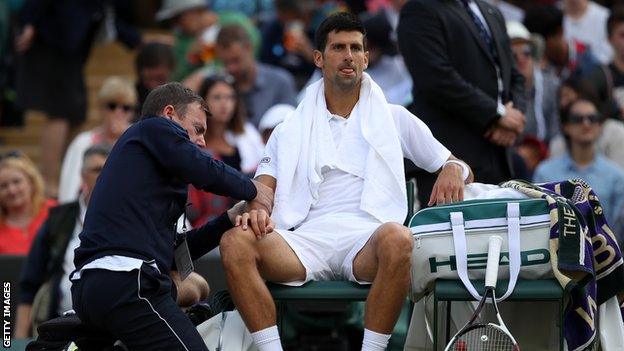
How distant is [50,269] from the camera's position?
9125 mm

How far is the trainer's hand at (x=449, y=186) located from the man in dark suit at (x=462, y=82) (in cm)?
→ 80

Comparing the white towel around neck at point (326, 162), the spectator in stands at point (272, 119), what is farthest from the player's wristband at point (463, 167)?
the spectator in stands at point (272, 119)

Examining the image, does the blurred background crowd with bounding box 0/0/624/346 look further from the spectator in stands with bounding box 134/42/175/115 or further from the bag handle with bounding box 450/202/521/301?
the bag handle with bounding box 450/202/521/301

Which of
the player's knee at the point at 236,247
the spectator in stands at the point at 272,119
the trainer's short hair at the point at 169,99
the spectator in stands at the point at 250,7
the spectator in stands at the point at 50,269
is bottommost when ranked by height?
the spectator in stands at the point at 50,269

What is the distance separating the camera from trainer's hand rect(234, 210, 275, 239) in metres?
6.82

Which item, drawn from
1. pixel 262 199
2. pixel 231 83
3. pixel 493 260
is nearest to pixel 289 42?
pixel 231 83

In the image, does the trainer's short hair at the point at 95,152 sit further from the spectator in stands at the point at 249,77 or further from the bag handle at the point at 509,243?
the bag handle at the point at 509,243

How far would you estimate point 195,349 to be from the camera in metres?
6.43

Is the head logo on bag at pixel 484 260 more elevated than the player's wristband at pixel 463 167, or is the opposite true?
the player's wristband at pixel 463 167

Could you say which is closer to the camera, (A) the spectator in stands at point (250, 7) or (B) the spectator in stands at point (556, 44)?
(B) the spectator in stands at point (556, 44)

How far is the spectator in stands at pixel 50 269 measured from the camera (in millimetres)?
9070

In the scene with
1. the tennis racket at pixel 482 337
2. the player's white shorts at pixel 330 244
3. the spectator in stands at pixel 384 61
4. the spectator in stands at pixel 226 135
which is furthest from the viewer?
the spectator in stands at pixel 384 61

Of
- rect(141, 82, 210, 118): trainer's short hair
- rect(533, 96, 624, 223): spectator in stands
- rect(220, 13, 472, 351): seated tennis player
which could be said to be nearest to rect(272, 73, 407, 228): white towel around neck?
rect(220, 13, 472, 351): seated tennis player

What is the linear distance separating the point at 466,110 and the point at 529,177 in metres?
2.56
